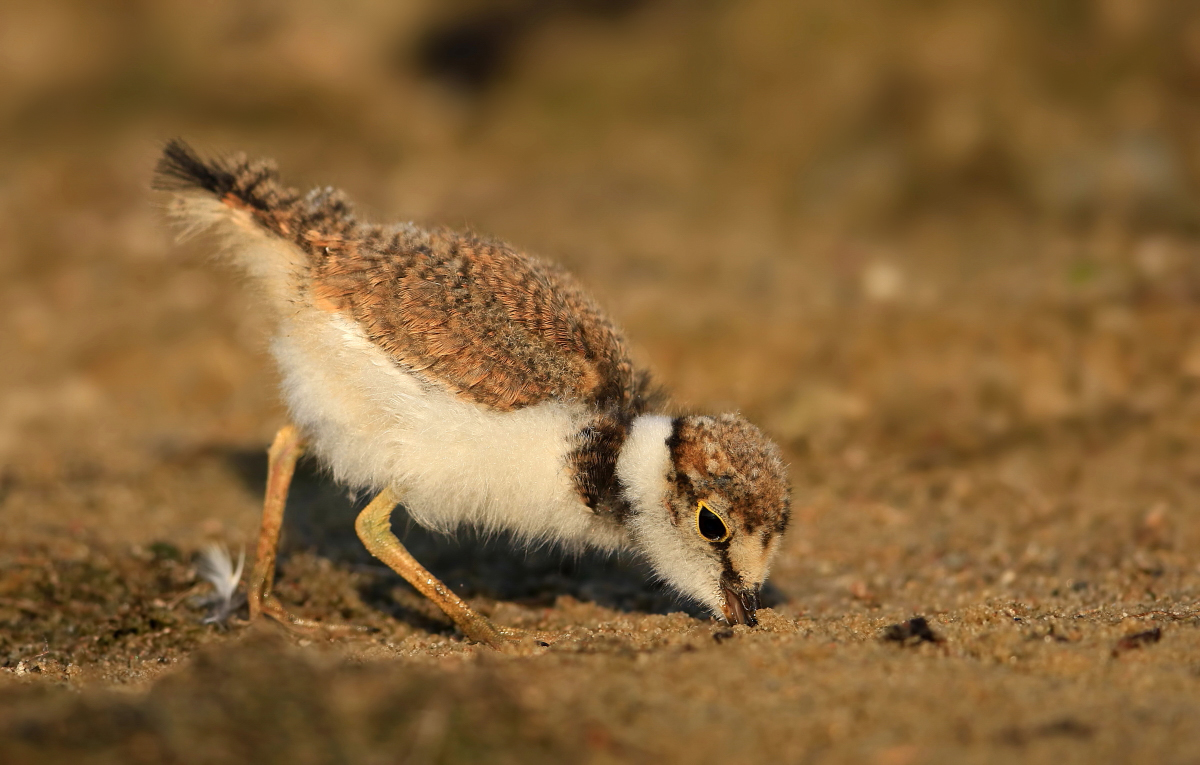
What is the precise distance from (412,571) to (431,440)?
529 millimetres

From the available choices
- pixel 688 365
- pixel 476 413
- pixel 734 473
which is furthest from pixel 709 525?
pixel 688 365

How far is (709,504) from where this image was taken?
3285 mm

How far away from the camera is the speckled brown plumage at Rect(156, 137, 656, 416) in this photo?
3293 millimetres

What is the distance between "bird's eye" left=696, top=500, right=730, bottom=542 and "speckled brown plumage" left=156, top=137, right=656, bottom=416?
47 centimetres

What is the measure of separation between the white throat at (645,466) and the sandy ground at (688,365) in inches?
16.5

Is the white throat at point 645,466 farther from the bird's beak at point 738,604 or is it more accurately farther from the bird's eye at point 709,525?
the bird's beak at point 738,604

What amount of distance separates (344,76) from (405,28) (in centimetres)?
66

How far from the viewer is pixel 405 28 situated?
8.59m

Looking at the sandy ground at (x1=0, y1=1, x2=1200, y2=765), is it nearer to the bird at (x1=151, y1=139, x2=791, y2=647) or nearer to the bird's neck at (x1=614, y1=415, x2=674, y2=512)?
the bird at (x1=151, y1=139, x2=791, y2=647)

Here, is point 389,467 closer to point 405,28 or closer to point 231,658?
point 231,658

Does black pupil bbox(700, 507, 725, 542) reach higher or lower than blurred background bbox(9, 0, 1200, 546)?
lower

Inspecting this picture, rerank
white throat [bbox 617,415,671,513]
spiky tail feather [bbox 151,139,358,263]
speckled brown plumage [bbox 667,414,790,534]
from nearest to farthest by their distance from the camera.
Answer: speckled brown plumage [bbox 667,414,790,534] < white throat [bbox 617,415,671,513] < spiky tail feather [bbox 151,139,358,263]

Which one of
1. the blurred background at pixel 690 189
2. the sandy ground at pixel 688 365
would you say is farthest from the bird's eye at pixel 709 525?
the blurred background at pixel 690 189

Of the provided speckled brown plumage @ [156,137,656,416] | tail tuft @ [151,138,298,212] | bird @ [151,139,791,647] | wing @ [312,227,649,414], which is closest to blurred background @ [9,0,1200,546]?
tail tuft @ [151,138,298,212]
